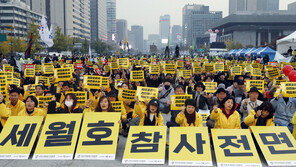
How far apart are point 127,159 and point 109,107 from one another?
1489 millimetres

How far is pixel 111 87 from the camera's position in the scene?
10539 millimetres

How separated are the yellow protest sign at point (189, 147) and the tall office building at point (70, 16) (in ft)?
370

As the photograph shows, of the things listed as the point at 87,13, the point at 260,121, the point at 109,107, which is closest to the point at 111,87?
the point at 109,107

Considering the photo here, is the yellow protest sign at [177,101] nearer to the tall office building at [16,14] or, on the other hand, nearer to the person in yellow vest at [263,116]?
the person in yellow vest at [263,116]

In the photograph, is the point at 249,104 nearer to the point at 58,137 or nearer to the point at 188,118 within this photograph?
the point at 188,118

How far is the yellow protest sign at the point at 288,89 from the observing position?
709cm

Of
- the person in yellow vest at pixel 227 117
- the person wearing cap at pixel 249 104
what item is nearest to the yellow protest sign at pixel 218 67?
the person wearing cap at pixel 249 104

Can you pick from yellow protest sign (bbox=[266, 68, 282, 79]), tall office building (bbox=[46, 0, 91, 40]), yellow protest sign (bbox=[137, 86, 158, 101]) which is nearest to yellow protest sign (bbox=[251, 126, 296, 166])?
yellow protest sign (bbox=[137, 86, 158, 101])

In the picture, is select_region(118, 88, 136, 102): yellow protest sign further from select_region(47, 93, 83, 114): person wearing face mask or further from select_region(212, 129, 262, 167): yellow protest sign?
select_region(212, 129, 262, 167): yellow protest sign

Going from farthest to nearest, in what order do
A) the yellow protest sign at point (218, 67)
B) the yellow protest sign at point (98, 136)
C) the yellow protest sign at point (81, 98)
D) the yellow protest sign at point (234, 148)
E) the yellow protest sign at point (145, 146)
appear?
the yellow protest sign at point (218, 67)
the yellow protest sign at point (81, 98)
the yellow protest sign at point (98, 136)
the yellow protest sign at point (145, 146)
the yellow protest sign at point (234, 148)

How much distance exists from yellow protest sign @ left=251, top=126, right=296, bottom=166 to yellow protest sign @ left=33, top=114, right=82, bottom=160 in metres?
3.57

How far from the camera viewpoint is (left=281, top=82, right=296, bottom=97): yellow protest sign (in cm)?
709

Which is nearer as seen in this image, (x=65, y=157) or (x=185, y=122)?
(x=65, y=157)

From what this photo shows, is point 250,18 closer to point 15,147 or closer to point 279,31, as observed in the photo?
point 279,31
